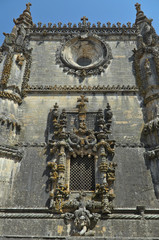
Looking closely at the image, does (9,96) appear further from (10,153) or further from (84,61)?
(84,61)

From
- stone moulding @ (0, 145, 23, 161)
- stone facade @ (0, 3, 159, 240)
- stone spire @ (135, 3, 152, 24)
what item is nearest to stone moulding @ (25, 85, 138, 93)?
stone facade @ (0, 3, 159, 240)

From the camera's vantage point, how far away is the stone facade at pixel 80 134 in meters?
10.1

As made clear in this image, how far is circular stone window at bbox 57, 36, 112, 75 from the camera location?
15.6 meters

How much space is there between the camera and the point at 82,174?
11695 millimetres

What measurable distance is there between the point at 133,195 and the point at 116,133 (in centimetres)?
317

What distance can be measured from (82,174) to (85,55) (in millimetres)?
8946

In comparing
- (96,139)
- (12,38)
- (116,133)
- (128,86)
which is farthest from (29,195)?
(12,38)

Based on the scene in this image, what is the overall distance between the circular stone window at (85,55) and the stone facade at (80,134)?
65mm

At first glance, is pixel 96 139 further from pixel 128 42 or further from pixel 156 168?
pixel 128 42

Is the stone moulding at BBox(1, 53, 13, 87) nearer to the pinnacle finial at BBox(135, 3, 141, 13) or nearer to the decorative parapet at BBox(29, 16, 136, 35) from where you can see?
the decorative parapet at BBox(29, 16, 136, 35)

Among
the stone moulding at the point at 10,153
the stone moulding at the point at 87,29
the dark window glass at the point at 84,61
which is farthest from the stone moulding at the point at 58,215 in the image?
the stone moulding at the point at 87,29

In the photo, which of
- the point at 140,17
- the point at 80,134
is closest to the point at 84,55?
the point at 140,17

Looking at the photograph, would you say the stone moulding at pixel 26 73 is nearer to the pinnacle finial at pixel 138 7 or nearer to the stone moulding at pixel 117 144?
the stone moulding at pixel 117 144

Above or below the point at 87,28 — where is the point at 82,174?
below
